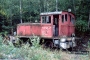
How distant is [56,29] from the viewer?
2002 centimetres

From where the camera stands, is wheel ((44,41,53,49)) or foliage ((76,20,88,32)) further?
foliage ((76,20,88,32))

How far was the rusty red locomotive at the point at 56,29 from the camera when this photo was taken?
18.8m

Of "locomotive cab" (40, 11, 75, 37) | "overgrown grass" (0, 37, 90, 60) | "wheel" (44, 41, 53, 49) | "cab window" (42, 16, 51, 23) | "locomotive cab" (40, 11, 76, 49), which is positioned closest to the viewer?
"overgrown grass" (0, 37, 90, 60)

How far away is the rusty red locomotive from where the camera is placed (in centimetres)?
1879

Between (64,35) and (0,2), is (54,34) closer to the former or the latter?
(64,35)

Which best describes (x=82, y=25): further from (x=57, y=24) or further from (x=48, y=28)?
(x=48, y=28)

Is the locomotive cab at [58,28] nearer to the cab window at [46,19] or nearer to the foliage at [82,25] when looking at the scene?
the cab window at [46,19]

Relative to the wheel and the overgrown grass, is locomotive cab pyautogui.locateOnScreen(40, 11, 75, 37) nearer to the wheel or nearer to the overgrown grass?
the wheel

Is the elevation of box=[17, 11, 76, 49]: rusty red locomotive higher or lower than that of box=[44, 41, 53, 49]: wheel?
higher

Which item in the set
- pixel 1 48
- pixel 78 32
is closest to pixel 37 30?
pixel 78 32

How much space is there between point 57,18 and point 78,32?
15.4ft

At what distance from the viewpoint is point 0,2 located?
3241 cm

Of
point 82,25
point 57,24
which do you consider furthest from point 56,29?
point 82,25

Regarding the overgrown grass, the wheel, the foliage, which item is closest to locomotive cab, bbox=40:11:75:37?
the wheel
